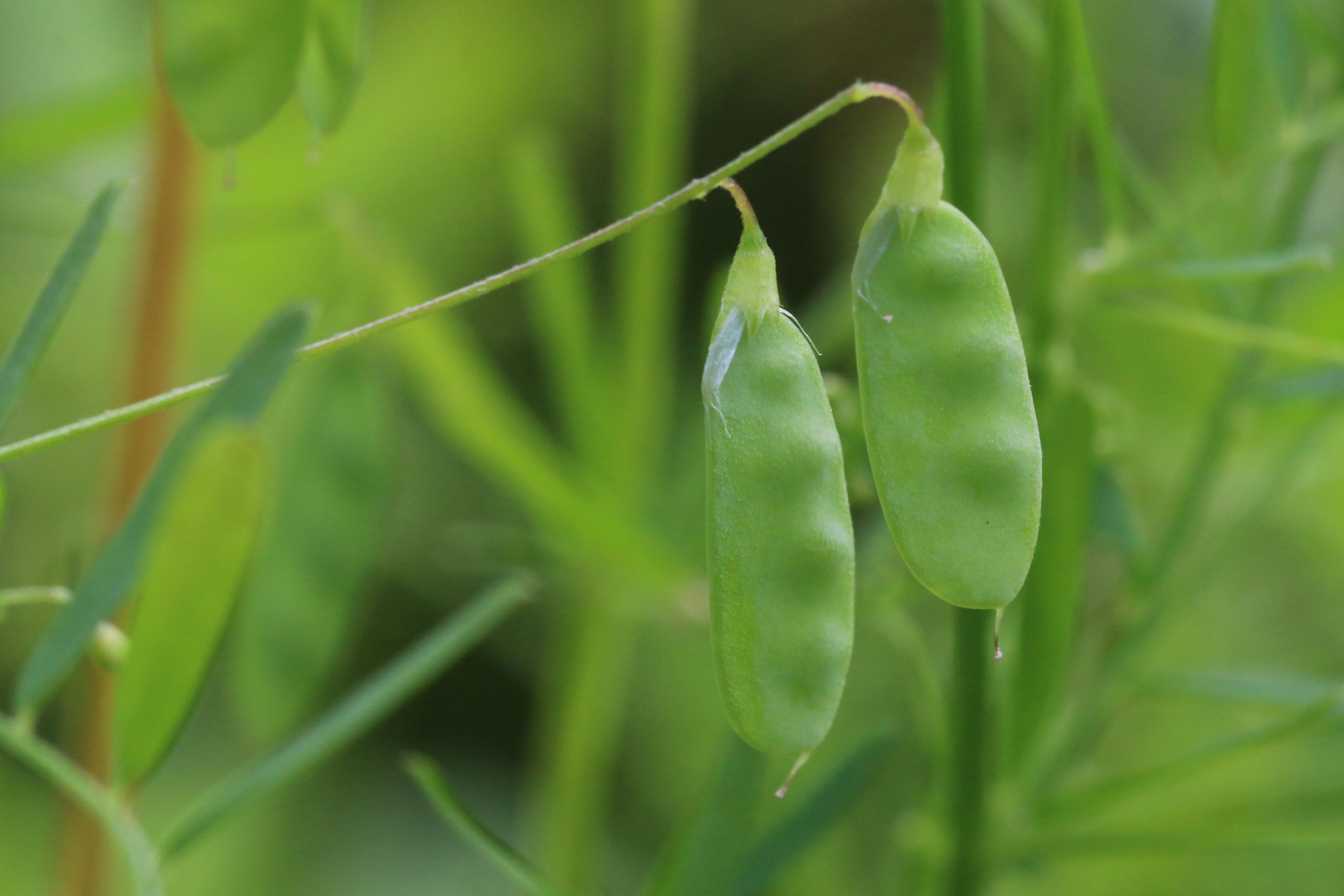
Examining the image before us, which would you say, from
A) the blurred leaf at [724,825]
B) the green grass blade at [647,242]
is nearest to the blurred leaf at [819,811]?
the blurred leaf at [724,825]

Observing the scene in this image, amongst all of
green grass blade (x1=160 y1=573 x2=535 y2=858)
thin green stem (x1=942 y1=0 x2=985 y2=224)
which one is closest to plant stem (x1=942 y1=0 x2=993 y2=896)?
thin green stem (x1=942 y1=0 x2=985 y2=224)

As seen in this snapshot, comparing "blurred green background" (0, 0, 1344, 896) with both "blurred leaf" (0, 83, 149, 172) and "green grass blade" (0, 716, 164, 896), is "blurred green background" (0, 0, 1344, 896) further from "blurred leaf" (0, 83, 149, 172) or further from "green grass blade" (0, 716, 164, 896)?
"green grass blade" (0, 716, 164, 896)

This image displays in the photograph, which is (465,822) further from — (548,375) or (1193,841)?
(548,375)

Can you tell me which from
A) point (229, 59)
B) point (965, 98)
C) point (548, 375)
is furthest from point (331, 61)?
point (548, 375)

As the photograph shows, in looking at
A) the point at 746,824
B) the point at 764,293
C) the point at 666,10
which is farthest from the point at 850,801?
the point at 666,10

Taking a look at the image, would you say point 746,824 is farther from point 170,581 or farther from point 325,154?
point 325,154

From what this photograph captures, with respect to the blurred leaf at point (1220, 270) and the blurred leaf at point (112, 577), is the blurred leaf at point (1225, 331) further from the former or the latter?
the blurred leaf at point (112, 577)
